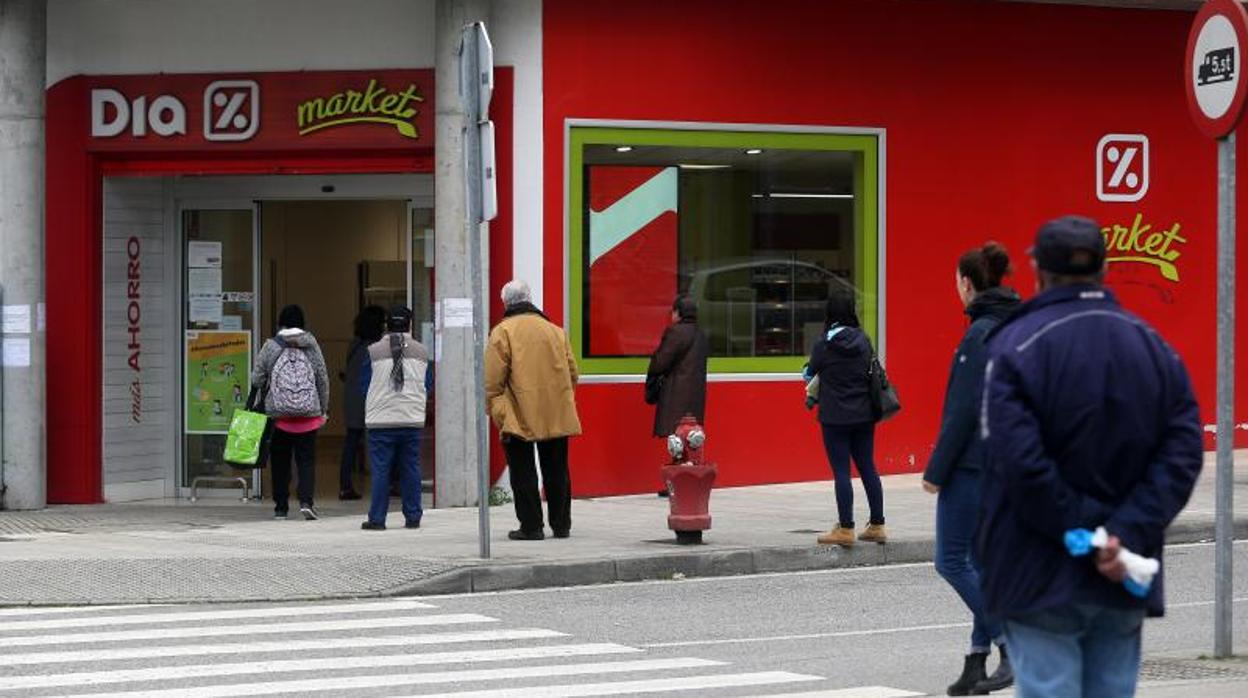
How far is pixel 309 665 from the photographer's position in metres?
9.87

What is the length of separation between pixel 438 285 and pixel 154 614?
5958 millimetres

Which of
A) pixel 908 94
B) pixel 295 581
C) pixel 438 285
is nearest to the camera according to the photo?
pixel 295 581

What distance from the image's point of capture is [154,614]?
11781 mm

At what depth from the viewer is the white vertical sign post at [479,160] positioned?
43.1ft

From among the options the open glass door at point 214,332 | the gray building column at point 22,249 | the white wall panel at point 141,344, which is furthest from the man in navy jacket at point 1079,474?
the open glass door at point 214,332

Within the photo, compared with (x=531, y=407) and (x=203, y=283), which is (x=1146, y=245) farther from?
(x=203, y=283)

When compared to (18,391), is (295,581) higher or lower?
lower

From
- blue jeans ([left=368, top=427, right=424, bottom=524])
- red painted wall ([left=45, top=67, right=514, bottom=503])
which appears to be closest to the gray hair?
blue jeans ([left=368, top=427, right=424, bottom=524])

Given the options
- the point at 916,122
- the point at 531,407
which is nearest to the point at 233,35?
the point at 531,407

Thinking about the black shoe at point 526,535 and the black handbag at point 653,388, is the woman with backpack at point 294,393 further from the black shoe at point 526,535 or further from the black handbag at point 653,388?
the black handbag at point 653,388

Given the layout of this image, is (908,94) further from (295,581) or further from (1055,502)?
(1055,502)

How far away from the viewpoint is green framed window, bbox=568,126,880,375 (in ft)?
58.9

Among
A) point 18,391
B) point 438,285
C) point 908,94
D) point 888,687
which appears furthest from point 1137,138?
point 888,687

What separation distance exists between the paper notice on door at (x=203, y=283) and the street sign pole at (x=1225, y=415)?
11.6m
